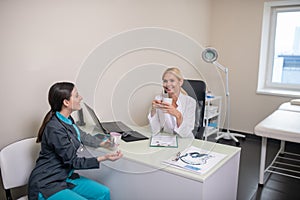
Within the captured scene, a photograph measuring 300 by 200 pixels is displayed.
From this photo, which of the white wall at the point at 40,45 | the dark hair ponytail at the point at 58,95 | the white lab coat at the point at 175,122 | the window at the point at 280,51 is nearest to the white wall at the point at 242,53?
the window at the point at 280,51

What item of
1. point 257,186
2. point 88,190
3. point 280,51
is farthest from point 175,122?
point 280,51

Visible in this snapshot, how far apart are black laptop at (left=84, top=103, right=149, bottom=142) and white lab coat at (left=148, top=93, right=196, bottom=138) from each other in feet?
0.49

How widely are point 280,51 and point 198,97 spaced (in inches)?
88.5

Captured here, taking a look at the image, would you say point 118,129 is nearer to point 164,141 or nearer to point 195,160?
point 164,141

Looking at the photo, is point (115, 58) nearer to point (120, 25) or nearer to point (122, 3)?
point (120, 25)

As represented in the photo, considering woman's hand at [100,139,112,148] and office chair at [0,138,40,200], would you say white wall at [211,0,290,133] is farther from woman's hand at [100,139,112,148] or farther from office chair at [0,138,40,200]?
office chair at [0,138,40,200]

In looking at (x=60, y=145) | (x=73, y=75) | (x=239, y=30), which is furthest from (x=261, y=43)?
(x=60, y=145)

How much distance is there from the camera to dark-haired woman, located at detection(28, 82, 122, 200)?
1.41 metres

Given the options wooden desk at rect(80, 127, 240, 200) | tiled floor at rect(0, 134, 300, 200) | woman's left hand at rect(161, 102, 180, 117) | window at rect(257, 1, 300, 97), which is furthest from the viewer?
window at rect(257, 1, 300, 97)

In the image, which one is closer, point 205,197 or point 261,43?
point 205,197

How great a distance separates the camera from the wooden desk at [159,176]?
4.55 ft

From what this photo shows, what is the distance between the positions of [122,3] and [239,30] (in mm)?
2078

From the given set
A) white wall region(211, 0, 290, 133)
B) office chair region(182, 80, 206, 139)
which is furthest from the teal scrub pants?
white wall region(211, 0, 290, 133)

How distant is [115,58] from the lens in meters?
2.43
